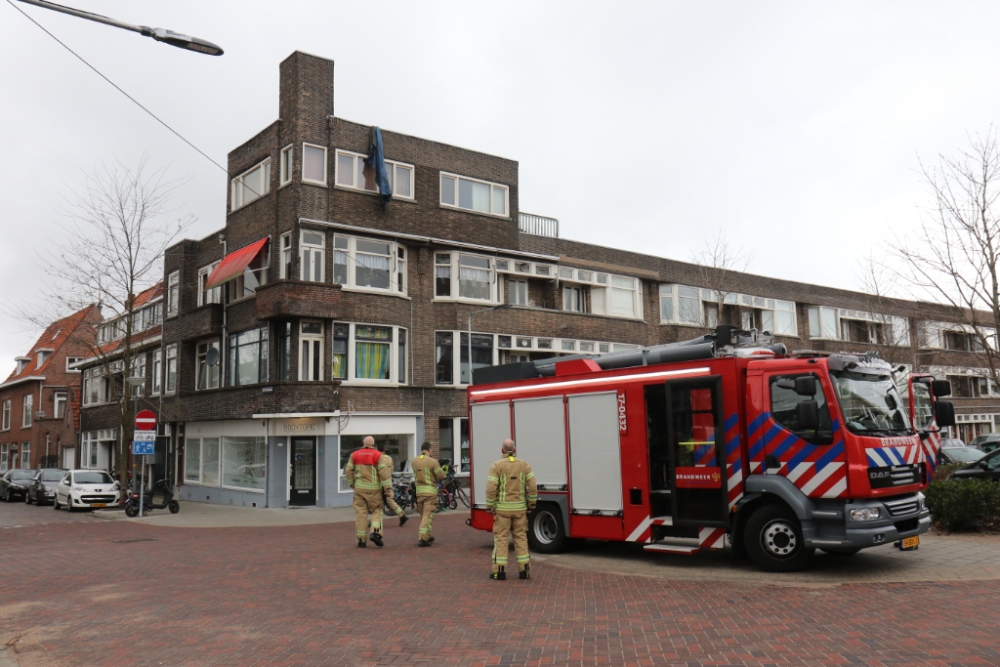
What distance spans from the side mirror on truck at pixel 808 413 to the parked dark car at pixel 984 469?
8.88 metres

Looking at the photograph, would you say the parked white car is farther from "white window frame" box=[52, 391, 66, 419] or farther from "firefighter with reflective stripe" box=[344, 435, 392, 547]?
"white window frame" box=[52, 391, 66, 419]

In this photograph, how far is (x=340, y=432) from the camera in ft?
79.6

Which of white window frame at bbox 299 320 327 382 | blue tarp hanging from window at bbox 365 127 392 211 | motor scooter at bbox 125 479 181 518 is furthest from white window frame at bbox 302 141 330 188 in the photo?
motor scooter at bbox 125 479 181 518

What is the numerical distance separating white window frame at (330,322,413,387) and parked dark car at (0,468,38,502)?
1803 cm

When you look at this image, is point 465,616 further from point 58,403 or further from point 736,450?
point 58,403

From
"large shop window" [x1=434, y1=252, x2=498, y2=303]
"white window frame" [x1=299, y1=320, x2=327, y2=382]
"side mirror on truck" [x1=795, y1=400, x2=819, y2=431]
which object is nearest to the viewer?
"side mirror on truck" [x1=795, y1=400, x2=819, y2=431]

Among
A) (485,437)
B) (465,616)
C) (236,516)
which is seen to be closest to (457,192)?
(236,516)

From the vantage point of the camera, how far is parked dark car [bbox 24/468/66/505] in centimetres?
3011

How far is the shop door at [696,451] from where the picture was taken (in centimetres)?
1048

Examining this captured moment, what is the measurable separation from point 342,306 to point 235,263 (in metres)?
4.47

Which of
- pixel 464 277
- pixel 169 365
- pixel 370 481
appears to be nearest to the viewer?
pixel 370 481

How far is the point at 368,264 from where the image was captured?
25688 mm

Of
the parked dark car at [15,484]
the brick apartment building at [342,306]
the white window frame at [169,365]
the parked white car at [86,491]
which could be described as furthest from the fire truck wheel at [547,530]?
the parked dark car at [15,484]

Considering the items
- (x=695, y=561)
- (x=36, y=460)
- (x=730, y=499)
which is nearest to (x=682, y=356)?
(x=730, y=499)
